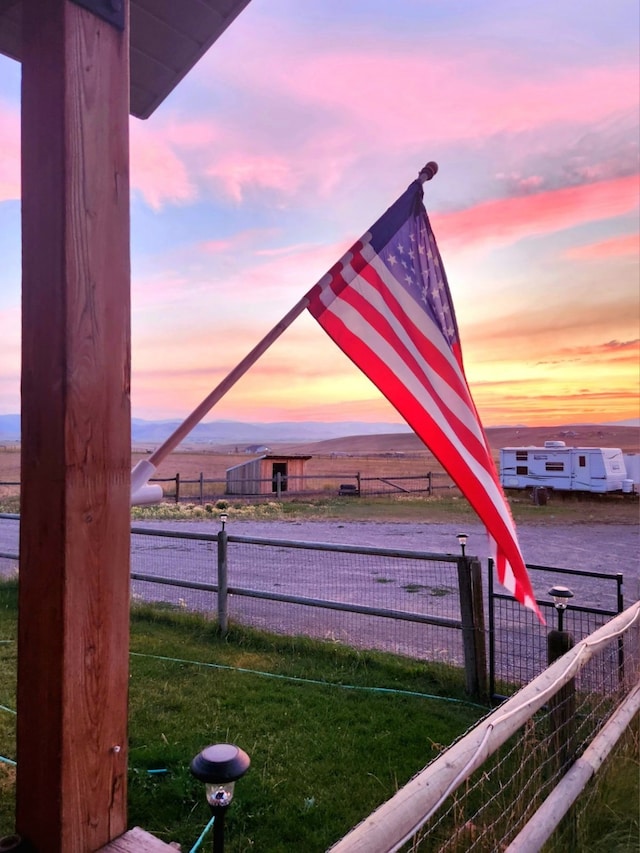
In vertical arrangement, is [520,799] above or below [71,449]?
below

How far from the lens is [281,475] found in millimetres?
27781

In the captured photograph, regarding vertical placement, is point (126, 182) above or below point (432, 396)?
above

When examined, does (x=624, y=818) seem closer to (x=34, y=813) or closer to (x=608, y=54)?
(x=34, y=813)

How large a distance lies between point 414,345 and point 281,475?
2530 centimetres

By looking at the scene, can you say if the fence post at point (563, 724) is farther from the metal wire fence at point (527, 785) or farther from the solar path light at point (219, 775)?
the solar path light at point (219, 775)

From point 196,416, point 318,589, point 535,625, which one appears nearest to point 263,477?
point 318,589

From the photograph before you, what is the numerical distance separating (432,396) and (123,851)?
6.49 ft

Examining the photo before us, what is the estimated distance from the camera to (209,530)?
1502 centimetres

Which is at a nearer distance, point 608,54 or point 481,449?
point 481,449

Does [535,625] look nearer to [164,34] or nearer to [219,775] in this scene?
[219,775]

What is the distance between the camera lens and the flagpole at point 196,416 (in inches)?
69.1

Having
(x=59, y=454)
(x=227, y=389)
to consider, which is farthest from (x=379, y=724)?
(x=59, y=454)

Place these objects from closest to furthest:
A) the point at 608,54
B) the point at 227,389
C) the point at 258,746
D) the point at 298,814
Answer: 1. the point at 227,389
2. the point at 298,814
3. the point at 258,746
4. the point at 608,54

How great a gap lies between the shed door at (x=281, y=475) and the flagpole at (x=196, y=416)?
25.1m
